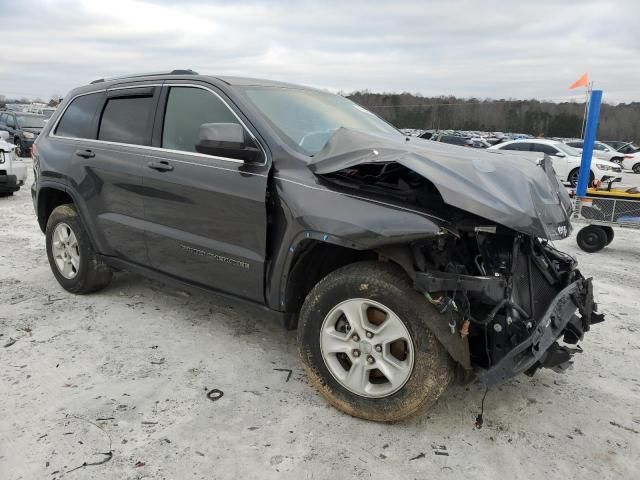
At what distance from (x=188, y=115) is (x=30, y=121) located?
61.7 feet

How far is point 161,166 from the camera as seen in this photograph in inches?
140

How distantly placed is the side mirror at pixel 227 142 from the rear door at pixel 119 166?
90 centimetres

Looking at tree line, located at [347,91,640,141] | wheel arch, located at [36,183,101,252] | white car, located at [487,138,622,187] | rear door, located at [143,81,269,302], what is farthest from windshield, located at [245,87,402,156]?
tree line, located at [347,91,640,141]

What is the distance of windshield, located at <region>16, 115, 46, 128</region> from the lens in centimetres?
1867

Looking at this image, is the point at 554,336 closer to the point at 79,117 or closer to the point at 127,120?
the point at 127,120

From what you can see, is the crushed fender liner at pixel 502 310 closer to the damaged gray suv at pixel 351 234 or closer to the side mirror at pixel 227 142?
the damaged gray suv at pixel 351 234

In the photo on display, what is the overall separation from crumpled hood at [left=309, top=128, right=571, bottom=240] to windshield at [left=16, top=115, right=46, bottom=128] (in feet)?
63.8

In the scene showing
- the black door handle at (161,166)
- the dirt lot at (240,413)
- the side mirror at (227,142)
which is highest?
the side mirror at (227,142)

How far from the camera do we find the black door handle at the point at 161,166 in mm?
3516

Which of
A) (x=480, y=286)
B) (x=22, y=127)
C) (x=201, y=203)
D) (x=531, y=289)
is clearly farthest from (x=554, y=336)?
(x=22, y=127)

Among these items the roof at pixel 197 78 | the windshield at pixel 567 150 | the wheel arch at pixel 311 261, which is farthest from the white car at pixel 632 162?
the wheel arch at pixel 311 261

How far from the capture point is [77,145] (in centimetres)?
432

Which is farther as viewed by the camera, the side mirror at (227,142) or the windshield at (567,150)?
A: the windshield at (567,150)

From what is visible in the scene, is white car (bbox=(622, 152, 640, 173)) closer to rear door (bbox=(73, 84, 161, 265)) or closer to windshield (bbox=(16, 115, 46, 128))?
windshield (bbox=(16, 115, 46, 128))
